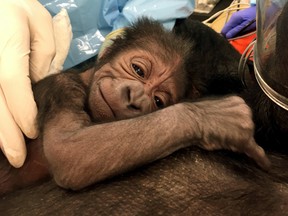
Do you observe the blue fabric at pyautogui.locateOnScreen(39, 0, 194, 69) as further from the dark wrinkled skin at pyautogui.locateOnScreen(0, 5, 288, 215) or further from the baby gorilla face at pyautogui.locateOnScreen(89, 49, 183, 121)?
the dark wrinkled skin at pyautogui.locateOnScreen(0, 5, 288, 215)

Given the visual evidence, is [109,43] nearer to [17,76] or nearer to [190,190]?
[17,76]

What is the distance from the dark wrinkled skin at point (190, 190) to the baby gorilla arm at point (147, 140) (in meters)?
0.03

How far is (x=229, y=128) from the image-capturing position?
98 cm

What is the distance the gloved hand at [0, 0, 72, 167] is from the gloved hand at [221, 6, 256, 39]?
933 millimetres

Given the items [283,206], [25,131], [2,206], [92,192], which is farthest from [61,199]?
[283,206]

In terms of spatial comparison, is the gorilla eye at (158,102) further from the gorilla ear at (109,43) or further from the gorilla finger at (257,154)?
the gorilla finger at (257,154)

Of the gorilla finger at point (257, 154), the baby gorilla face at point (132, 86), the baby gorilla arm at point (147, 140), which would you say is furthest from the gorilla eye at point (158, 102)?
the gorilla finger at point (257, 154)

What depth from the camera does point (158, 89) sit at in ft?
4.50

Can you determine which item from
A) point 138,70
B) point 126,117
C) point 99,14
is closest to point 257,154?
point 126,117

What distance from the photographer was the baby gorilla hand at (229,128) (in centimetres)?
95

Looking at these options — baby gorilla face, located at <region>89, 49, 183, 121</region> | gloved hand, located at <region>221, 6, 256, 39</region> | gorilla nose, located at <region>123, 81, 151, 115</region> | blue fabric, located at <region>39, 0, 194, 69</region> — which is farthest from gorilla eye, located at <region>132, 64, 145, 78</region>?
gloved hand, located at <region>221, 6, 256, 39</region>

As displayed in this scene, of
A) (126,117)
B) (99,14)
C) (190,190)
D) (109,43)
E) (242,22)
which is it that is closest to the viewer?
(190,190)

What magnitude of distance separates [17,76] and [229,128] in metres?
0.67

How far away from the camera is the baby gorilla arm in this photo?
968 mm
